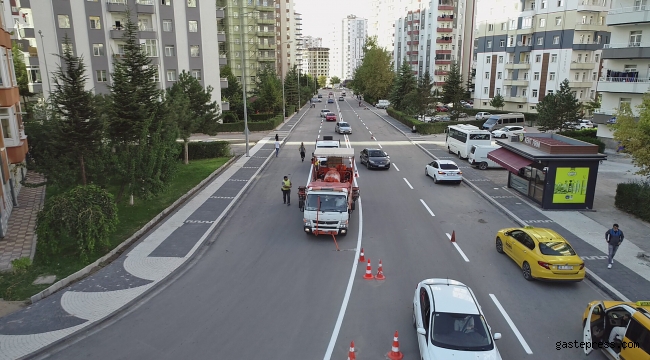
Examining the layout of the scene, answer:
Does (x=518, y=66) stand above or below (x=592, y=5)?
below

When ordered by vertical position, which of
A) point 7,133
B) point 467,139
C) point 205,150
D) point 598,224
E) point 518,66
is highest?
point 518,66

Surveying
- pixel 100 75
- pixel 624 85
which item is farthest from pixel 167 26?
pixel 624 85

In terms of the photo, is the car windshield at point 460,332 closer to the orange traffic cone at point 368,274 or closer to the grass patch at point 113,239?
the orange traffic cone at point 368,274

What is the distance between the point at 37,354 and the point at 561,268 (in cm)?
1489

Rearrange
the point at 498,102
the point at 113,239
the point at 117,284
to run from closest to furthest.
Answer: the point at 117,284 < the point at 113,239 < the point at 498,102

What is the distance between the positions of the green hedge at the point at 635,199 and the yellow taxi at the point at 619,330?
13280mm

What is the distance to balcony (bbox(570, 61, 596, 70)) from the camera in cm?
5925

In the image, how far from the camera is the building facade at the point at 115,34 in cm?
4425

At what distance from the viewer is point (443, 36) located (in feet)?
331

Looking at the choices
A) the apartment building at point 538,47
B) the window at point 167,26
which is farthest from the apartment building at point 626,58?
the window at point 167,26

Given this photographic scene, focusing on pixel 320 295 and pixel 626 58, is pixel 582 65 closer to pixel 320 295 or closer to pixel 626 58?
pixel 626 58

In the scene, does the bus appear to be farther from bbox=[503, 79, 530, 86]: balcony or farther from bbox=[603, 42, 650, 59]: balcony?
bbox=[503, 79, 530, 86]: balcony

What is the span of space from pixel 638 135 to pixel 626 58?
2304 centimetres

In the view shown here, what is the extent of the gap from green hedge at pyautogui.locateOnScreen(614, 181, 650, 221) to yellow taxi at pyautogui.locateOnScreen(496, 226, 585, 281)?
9540 mm
